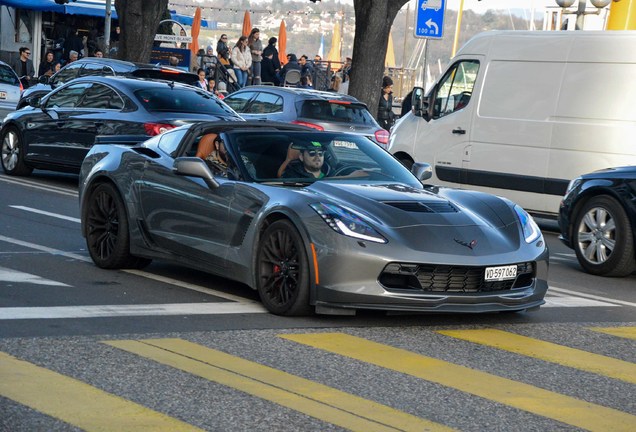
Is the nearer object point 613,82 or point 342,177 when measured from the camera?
point 342,177

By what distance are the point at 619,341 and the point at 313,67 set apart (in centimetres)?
3289

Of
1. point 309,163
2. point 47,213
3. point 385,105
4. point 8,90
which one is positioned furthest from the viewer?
point 385,105

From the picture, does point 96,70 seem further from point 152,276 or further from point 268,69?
point 268,69

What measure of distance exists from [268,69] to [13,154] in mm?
18048

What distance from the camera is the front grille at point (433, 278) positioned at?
819 cm

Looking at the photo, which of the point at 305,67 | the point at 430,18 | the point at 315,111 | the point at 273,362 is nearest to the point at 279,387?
the point at 273,362

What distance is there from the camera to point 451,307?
27.1 feet

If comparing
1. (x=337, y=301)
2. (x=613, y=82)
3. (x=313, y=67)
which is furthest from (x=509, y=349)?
(x=313, y=67)

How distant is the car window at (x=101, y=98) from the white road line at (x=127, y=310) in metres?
8.81

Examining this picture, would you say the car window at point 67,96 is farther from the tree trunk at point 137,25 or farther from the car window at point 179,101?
the tree trunk at point 137,25

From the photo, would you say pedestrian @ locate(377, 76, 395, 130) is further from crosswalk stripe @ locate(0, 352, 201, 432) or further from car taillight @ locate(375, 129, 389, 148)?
crosswalk stripe @ locate(0, 352, 201, 432)

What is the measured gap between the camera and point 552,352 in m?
7.84

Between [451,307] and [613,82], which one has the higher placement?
[613,82]

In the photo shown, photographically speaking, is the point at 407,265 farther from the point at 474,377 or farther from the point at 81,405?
the point at 81,405
